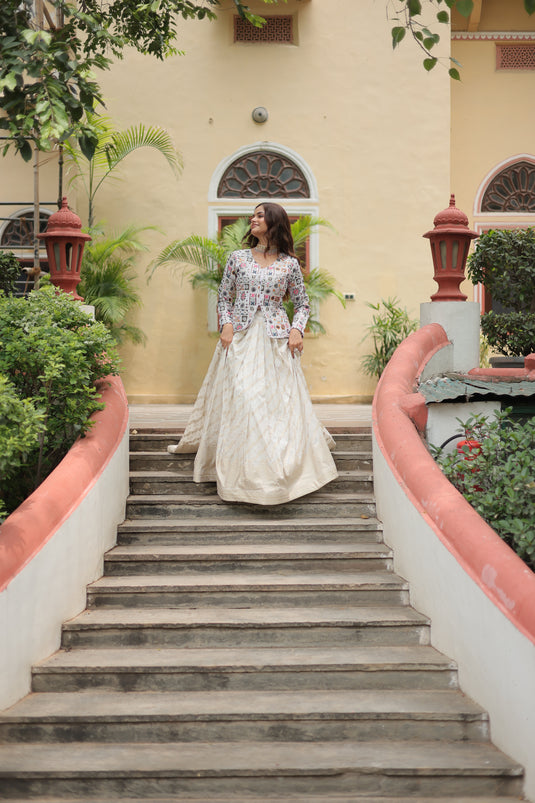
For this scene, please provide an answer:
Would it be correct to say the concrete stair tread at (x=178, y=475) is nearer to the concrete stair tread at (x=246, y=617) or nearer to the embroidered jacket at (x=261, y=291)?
the embroidered jacket at (x=261, y=291)

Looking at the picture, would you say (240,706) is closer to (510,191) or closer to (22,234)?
(22,234)

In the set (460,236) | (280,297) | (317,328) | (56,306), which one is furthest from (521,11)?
(56,306)

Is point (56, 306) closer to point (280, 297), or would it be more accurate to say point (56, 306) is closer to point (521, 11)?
point (280, 297)

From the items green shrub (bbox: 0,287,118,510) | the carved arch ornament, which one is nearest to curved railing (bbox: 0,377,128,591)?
green shrub (bbox: 0,287,118,510)

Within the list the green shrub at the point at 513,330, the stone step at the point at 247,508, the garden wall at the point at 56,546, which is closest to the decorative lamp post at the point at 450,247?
the green shrub at the point at 513,330

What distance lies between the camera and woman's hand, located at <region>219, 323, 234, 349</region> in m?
5.24

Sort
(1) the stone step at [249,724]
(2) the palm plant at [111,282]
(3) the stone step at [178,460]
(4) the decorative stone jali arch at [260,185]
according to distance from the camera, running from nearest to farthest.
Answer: (1) the stone step at [249,724], (3) the stone step at [178,460], (2) the palm plant at [111,282], (4) the decorative stone jali arch at [260,185]

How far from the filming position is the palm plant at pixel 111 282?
9.27 meters

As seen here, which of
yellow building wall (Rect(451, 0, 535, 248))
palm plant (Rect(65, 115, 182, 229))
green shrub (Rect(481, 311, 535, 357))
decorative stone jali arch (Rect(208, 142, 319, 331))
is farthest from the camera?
yellow building wall (Rect(451, 0, 535, 248))

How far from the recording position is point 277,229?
5297 millimetres

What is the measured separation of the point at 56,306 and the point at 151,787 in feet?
9.72

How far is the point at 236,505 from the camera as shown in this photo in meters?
5.20

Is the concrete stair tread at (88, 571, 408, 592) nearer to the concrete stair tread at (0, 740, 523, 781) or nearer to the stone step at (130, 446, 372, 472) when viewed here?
the concrete stair tread at (0, 740, 523, 781)

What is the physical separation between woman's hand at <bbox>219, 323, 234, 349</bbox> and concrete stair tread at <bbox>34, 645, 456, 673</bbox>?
78.7 inches
